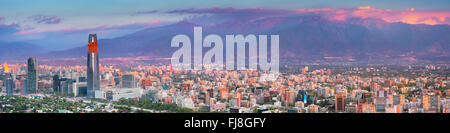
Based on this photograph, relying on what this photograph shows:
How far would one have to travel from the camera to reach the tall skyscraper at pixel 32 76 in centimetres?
1133

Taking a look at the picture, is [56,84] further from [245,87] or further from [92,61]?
[245,87]

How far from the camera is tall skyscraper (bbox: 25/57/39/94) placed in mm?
11333

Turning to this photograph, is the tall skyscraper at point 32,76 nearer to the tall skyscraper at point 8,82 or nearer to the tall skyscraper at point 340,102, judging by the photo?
the tall skyscraper at point 8,82

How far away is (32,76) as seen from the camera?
39.7 ft

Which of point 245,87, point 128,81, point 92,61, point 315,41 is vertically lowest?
point 245,87

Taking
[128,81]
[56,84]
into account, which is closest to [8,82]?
[56,84]

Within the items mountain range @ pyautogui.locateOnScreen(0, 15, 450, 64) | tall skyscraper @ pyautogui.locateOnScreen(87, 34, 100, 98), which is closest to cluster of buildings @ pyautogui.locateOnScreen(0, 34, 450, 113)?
tall skyscraper @ pyautogui.locateOnScreen(87, 34, 100, 98)

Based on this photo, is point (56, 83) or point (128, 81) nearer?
point (128, 81)

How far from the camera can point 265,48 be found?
12.9 meters

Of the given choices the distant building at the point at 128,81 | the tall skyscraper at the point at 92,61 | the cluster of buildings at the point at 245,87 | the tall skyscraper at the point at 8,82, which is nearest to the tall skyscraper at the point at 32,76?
the cluster of buildings at the point at 245,87
